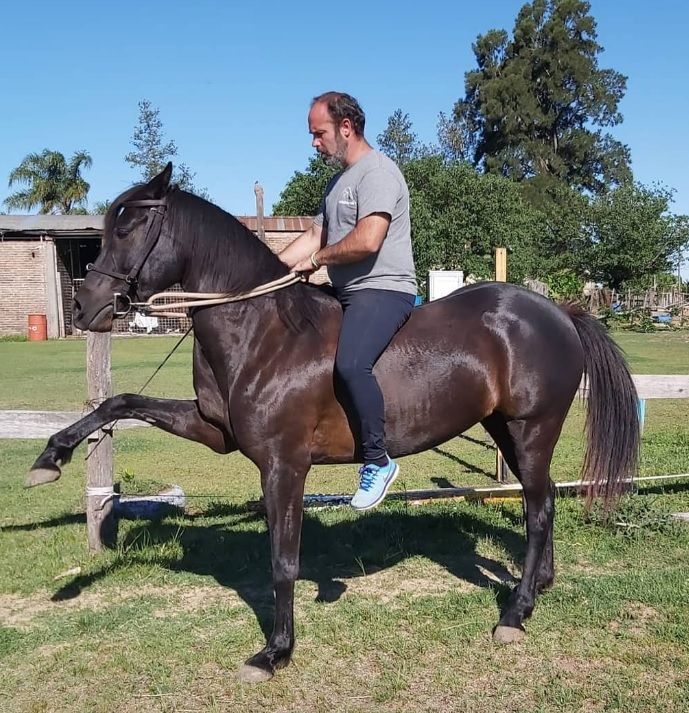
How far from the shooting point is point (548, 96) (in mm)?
53719

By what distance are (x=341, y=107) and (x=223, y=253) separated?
1.05 metres

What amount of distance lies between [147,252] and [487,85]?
55025mm

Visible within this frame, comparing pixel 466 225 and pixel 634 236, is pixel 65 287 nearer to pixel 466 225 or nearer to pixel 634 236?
pixel 466 225

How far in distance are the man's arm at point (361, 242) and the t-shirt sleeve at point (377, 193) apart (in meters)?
0.04

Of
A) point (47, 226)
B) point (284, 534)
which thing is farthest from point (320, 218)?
point (47, 226)

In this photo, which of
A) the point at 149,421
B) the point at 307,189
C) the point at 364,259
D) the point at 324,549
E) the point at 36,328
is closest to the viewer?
the point at 364,259

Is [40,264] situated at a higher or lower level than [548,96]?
lower

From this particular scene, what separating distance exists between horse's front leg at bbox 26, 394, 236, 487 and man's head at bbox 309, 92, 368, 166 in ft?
5.53

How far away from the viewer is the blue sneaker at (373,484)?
3.83 meters

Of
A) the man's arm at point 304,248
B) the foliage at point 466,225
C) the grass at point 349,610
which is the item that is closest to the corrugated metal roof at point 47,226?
the foliage at point 466,225

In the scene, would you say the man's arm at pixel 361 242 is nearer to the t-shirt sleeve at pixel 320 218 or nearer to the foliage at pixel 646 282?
the t-shirt sleeve at pixel 320 218

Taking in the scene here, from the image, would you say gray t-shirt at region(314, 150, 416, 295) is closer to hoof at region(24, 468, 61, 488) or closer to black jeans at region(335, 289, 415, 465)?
black jeans at region(335, 289, 415, 465)

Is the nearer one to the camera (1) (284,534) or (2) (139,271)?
(2) (139,271)

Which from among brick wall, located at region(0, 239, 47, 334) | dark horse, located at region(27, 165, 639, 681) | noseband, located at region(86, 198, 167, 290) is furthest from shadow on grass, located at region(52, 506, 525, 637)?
brick wall, located at region(0, 239, 47, 334)
